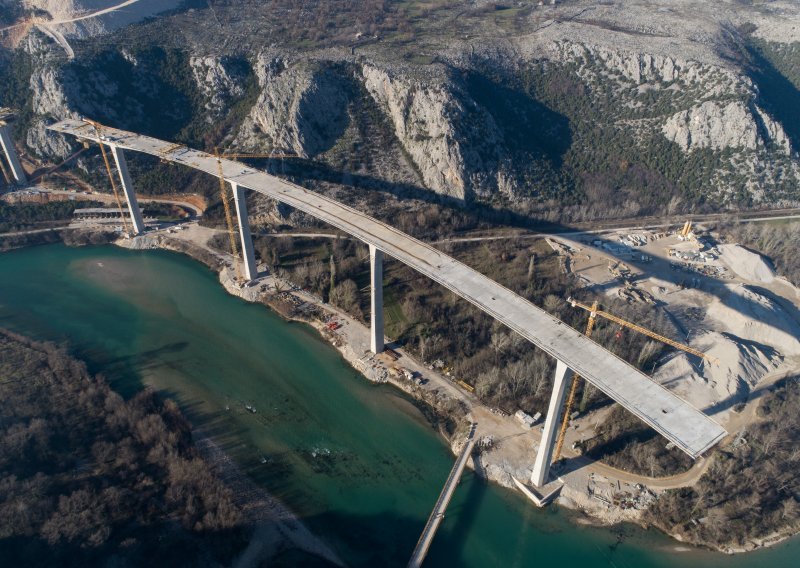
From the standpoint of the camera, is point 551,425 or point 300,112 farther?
point 300,112

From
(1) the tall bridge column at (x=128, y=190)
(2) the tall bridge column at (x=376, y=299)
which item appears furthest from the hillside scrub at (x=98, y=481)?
(1) the tall bridge column at (x=128, y=190)

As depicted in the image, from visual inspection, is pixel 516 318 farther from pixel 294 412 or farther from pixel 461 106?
pixel 461 106

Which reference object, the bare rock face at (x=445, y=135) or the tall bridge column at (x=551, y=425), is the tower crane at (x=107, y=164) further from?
the tall bridge column at (x=551, y=425)

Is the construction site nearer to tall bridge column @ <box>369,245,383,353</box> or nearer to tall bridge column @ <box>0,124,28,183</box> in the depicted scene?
tall bridge column @ <box>369,245,383,353</box>

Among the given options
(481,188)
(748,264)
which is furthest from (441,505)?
(748,264)

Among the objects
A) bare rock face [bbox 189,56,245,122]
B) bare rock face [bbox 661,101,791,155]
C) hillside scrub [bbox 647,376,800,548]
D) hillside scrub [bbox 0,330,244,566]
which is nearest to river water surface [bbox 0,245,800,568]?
hillside scrub [bbox 647,376,800,548]

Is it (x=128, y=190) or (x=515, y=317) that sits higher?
(x=515, y=317)
